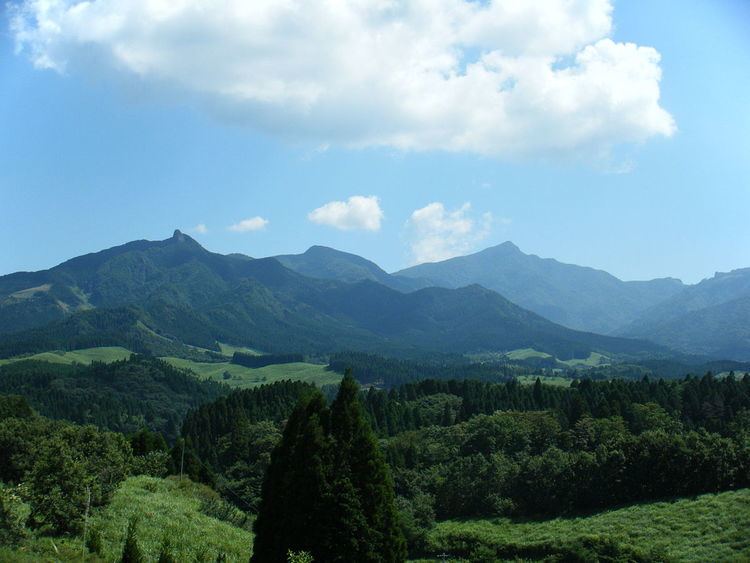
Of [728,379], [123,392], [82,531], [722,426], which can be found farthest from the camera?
[123,392]

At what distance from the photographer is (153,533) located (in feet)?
113

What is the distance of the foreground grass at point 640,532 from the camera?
3891 cm

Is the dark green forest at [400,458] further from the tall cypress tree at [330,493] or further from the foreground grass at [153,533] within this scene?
the foreground grass at [153,533]

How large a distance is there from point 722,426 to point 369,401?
187ft

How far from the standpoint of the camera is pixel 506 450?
2739 inches

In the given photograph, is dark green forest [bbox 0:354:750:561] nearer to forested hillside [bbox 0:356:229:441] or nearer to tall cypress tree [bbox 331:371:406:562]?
tall cypress tree [bbox 331:371:406:562]

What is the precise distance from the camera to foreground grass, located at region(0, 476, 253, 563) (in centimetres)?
2805

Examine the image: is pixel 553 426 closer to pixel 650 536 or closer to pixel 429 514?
pixel 429 514

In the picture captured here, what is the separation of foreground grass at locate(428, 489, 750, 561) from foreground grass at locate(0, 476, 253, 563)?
60.3 feet

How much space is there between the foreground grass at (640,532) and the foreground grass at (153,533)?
18.4 meters

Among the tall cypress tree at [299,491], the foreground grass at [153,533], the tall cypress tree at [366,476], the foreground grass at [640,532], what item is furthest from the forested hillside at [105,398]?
the tall cypress tree at [366,476]

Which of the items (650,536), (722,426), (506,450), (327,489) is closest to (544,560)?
(650,536)

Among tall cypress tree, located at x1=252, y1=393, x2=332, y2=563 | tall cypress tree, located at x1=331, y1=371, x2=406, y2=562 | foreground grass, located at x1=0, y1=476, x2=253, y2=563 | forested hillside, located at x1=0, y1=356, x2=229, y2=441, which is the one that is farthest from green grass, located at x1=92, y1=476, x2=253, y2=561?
forested hillside, located at x1=0, y1=356, x2=229, y2=441

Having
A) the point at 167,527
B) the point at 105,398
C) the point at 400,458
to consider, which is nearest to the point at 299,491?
the point at 167,527
